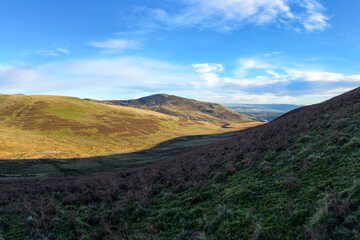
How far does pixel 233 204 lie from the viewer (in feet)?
26.8

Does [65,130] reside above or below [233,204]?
below

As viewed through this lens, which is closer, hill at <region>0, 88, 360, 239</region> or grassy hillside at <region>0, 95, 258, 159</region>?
hill at <region>0, 88, 360, 239</region>

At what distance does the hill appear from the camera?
231 inches

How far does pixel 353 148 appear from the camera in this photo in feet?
30.6

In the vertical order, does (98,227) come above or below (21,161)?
above

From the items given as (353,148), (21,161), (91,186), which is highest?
(353,148)

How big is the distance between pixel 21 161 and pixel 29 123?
5117 centimetres

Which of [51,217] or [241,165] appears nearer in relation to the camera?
[51,217]

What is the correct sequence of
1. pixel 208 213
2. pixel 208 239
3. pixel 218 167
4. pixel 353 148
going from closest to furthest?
1. pixel 208 239
2. pixel 208 213
3. pixel 353 148
4. pixel 218 167

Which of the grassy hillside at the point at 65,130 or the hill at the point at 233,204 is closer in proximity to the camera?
the hill at the point at 233,204

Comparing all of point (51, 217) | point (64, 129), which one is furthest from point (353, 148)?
point (64, 129)

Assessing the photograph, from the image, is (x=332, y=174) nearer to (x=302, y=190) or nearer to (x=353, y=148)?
(x=302, y=190)

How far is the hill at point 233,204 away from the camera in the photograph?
231 inches

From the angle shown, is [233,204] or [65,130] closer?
[233,204]
